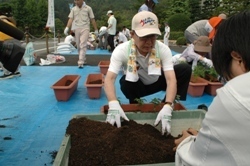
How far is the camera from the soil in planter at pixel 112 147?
1.47 m

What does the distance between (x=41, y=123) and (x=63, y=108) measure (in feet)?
1.68

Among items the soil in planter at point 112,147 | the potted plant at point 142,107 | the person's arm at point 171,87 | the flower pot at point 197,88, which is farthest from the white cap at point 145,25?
the flower pot at point 197,88

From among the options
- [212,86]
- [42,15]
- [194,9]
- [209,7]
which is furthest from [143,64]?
[42,15]

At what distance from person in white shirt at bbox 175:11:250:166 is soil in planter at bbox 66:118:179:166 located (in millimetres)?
494

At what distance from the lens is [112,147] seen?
1534mm

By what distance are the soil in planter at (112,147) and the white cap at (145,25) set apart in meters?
0.75

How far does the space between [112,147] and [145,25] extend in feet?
3.30

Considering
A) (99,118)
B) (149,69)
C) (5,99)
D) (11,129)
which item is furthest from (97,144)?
(5,99)

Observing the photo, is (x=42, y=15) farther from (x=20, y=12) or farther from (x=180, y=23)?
(x=180, y=23)

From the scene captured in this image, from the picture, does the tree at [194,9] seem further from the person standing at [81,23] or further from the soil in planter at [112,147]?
the soil in planter at [112,147]

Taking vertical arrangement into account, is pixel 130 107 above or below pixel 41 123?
above

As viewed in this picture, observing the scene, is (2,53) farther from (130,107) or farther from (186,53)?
(186,53)

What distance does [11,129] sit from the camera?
8.64ft

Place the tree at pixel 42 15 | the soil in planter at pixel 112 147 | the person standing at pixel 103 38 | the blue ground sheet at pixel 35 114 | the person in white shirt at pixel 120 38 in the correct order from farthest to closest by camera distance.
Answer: the tree at pixel 42 15, the person standing at pixel 103 38, the person in white shirt at pixel 120 38, the blue ground sheet at pixel 35 114, the soil in planter at pixel 112 147
